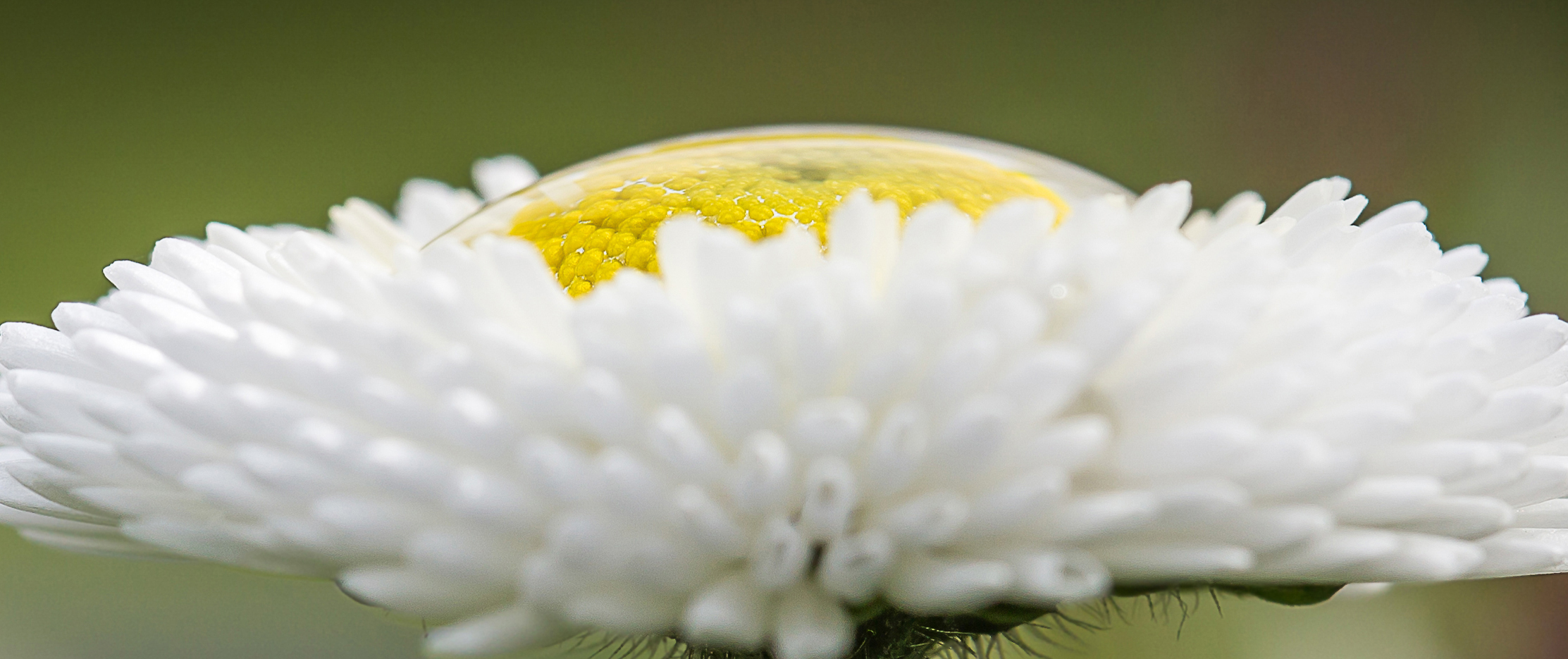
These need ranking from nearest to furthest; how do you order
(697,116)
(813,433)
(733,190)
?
(813,433), (733,190), (697,116)

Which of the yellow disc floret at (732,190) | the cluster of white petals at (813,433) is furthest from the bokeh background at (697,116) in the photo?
the cluster of white petals at (813,433)

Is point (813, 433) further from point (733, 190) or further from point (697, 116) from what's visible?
point (697, 116)

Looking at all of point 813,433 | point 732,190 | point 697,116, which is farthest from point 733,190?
point 697,116

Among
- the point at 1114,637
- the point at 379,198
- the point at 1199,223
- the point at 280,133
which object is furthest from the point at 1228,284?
the point at 280,133

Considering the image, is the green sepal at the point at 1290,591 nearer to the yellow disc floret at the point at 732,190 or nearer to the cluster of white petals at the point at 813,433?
the cluster of white petals at the point at 813,433

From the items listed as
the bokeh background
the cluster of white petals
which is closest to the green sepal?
the cluster of white petals

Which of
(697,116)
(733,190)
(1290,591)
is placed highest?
(697,116)

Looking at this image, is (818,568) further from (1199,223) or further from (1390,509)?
(1199,223)
